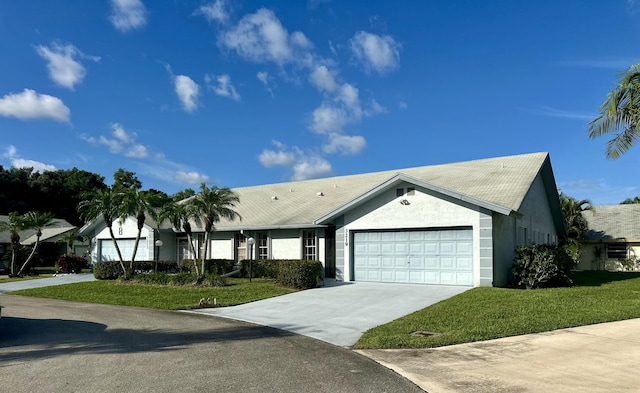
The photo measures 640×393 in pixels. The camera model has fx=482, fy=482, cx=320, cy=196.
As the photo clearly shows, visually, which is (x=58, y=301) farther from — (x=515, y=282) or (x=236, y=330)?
(x=515, y=282)

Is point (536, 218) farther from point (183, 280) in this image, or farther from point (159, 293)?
point (159, 293)

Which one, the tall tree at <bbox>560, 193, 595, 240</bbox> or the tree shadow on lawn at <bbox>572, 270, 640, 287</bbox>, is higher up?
the tall tree at <bbox>560, 193, 595, 240</bbox>

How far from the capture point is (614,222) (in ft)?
108

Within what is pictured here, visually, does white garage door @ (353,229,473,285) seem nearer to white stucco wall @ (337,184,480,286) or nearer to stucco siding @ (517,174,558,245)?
white stucco wall @ (337,184,480,286)

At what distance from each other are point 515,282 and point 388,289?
528cm

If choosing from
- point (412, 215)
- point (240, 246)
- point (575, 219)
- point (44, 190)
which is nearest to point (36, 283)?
point (240, 246)

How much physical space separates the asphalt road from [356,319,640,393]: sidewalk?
58cm

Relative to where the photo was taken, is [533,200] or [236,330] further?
[533,200]

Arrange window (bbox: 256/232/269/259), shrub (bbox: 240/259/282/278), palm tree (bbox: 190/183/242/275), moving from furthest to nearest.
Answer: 1. window (bbox: 256/232/269/259)
2. shrub (bbox: 240/259/282/278)
3. palm tree (bbox: 190/183/242/275)

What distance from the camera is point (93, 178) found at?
6375 centimetres

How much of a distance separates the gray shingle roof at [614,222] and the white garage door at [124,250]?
28908 mm

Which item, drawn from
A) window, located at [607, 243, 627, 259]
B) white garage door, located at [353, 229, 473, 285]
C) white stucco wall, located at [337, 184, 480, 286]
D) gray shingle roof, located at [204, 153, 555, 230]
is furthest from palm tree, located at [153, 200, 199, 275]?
window, located at [607, 243, 627, 259]

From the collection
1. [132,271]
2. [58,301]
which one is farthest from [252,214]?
[58,301]

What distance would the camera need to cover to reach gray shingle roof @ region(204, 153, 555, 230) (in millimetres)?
19625
